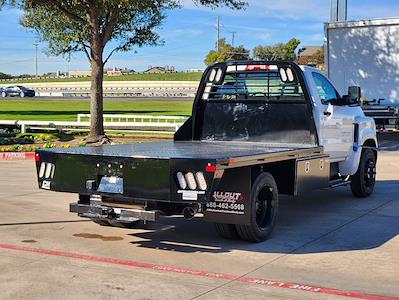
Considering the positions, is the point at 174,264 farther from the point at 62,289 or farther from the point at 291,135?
the point at 291,135

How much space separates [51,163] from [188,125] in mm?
2952

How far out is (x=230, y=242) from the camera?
7344 millimetres

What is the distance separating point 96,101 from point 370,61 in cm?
976

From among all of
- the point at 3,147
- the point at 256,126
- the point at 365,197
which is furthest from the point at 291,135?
the point at 3,147

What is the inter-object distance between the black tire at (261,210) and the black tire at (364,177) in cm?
348

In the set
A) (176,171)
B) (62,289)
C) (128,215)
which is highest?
(176,171)

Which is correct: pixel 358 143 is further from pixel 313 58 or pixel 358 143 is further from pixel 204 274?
pixel 313 58

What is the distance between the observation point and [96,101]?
19609mm

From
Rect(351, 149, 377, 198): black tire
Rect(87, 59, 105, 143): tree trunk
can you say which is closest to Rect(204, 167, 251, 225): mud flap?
Rect(351, 149, 377, 198): black tire

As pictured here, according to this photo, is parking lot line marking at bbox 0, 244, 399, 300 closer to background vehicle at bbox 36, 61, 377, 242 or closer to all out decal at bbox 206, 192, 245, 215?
background vehicle at bbox 36, 61, 377, 242

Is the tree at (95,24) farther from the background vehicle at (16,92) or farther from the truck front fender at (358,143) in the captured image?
the background vehicle at (16,92)

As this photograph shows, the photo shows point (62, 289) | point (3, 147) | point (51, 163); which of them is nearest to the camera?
point (62, 289)

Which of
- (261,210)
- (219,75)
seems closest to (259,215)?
(261,210)

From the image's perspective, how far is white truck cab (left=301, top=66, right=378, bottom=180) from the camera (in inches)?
351
